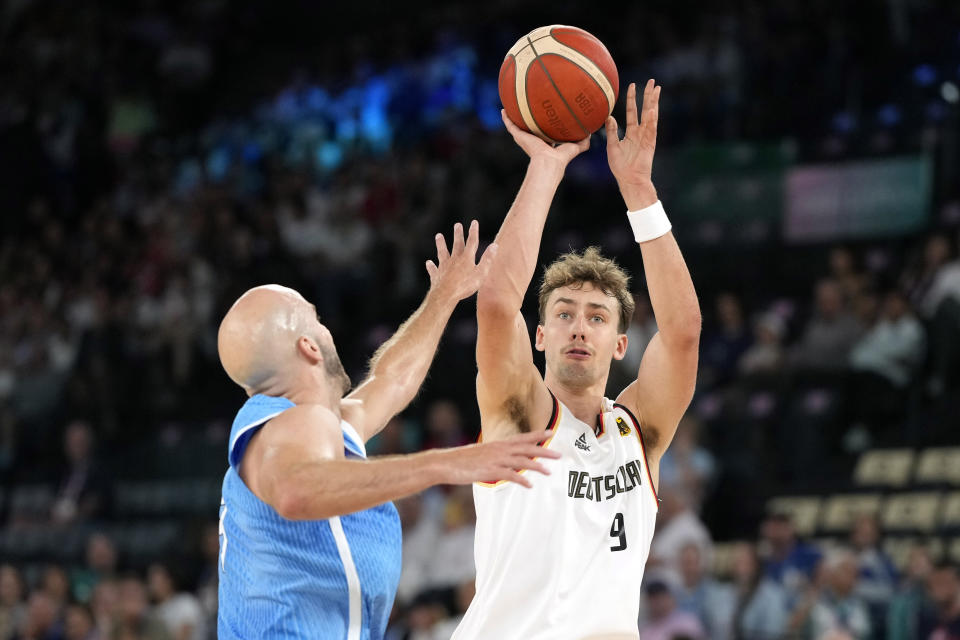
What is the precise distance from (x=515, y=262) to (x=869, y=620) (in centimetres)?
541

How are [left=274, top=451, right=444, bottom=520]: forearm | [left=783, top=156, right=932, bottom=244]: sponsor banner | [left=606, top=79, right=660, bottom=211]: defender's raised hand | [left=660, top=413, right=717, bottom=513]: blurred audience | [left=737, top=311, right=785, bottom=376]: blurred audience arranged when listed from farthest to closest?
[left=783, top=156, right=932, bottom=244]: sponsor banner < [left=737, top=311, right=785, bottom=376]: blurred audience < [left=660, top=413, right=717, bottom=513]: blurred audience < [left=606, top=79, right=660, bottom=211]: defender's raised hand < [left=274, top=451, right=444, bottom=520]: forearm

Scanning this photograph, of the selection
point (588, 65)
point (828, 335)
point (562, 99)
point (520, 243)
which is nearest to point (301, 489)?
point (520, 243)

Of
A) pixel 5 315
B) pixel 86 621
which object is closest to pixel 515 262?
pixel 86 621

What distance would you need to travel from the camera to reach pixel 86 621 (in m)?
12.7

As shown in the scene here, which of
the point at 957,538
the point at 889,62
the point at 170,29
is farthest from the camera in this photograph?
the point at 170,29

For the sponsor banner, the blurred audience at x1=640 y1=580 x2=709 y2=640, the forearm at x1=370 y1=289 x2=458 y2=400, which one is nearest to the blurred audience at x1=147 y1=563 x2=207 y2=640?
the blurred audience at x1=640 y1=580 x2=709 y2=640

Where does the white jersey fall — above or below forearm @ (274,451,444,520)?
below

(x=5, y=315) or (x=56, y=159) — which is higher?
(x=56, y=159)

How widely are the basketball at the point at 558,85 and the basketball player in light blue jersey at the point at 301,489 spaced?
1.59m

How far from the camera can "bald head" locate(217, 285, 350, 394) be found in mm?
4504

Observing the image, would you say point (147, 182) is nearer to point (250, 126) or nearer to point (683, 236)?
point (250, 126)

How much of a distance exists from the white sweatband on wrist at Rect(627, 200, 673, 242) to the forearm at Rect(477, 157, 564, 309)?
371 mm

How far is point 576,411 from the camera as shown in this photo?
5523mm

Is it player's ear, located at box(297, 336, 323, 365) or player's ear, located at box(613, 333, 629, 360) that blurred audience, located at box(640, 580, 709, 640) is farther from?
player's ear, located at box(297, 336, 323, 365)
